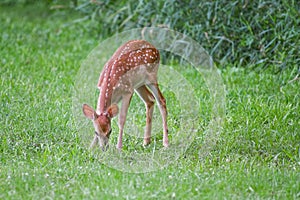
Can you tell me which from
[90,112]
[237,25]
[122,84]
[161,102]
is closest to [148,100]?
[161,102]

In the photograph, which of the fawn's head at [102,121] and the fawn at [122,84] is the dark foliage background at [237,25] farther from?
the fawn's head at [102,121]

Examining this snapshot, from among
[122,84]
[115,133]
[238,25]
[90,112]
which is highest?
[122,84]

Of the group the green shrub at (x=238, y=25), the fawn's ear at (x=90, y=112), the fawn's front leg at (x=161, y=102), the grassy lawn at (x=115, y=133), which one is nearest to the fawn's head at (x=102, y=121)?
the fawn's ear at (x=90, y=112)

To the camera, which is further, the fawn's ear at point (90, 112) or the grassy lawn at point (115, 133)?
the fawn's ear at point (90, 112)

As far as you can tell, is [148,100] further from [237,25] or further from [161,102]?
[237,25]

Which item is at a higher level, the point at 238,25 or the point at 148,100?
the point at 148,100

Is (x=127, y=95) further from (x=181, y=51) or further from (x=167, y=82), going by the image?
(x=181, y=51)

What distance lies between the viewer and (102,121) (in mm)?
5594

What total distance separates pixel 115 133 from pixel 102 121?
0.98m

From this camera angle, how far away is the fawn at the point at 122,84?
5621mm

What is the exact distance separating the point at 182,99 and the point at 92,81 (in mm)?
1138

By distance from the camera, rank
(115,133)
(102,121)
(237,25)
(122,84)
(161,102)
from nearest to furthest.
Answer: (102,121) < (122,84) < (161,102) < (115,133) < (237,25)

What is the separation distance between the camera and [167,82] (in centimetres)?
823

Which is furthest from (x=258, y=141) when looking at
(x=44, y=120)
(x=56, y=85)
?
(x=56, y=85)
